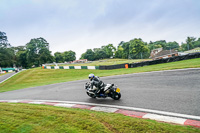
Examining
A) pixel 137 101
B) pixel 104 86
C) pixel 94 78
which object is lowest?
pixel 137 101

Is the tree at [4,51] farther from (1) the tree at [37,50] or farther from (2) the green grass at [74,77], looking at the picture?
(2) the green grass at [74,77]

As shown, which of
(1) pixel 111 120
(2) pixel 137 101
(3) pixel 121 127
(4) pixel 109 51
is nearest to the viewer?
(3) pixel 121 127

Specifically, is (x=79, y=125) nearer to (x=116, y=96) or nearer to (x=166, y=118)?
(x=166, y=118)

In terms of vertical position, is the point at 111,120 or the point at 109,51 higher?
the point at 109,51

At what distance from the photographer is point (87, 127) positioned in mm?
3779

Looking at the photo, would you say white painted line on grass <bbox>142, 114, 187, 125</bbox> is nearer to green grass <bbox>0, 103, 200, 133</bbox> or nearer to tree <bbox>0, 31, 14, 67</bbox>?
green grass <bbox>0, 103, 200, 133</bbox>

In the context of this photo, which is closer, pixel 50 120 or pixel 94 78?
pixel 50 120

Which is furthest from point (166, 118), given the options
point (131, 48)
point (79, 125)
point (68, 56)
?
point (68, 56)

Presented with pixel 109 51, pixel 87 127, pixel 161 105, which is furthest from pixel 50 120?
pixel 109 51

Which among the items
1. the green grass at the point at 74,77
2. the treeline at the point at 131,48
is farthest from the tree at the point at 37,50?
the treeline at the point at 131,48

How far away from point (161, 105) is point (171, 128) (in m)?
2.11

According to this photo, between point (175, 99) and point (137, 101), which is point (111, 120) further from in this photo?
point (175, 99)

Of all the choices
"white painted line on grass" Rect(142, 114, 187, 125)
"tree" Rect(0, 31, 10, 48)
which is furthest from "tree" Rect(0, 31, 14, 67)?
"white painted line on grass" Rect(142, 114, 187, 125)

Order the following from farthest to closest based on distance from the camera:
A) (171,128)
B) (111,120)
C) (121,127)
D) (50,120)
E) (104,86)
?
(104,86) < (50,120) < (111,120) < (121,127) < (171,128)
